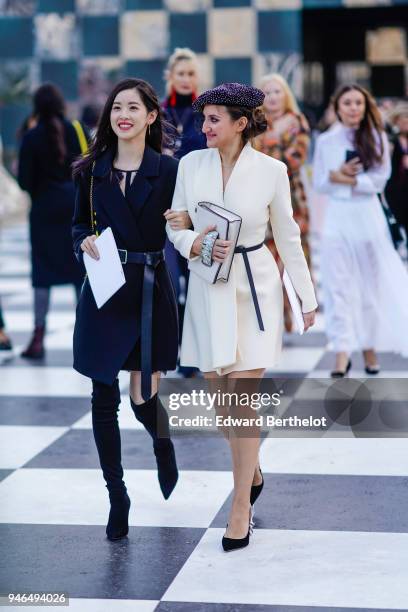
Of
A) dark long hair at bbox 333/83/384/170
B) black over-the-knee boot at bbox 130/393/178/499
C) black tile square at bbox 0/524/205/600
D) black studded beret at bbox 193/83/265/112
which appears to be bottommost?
black tile square at bbox 0/524/205/600

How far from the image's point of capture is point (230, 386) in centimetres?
342

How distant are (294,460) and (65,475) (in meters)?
0.78

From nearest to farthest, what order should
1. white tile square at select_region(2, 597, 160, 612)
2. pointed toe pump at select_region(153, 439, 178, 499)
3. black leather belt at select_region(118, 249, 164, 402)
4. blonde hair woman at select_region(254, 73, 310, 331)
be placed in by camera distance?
white tile square at select_region(2, 597, 160, 612) → black leather belt at select_region(118, 249, 164, 402) → pointed toe pump at select_region(153, 439, 178, 499) → blonde hair woman at select_region(254, 73, 310, 331)

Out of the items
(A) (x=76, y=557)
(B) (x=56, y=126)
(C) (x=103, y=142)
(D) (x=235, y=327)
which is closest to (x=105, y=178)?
(C) (x=103, y=142)

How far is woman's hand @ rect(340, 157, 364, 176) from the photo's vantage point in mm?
5602

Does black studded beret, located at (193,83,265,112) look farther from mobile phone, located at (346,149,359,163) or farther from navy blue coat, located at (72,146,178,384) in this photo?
mobile phone, located at (346,149,359,163)

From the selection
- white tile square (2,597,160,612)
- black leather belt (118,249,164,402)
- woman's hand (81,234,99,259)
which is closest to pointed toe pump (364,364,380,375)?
black leather belt (118,249,164,402)

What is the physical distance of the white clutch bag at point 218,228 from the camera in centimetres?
326

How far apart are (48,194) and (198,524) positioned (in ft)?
10.8

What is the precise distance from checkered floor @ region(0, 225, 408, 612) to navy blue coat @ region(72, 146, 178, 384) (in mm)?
486

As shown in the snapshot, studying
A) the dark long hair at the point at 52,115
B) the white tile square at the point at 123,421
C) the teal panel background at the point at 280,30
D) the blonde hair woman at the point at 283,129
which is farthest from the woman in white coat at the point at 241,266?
the teal panel background at the point at 280,30

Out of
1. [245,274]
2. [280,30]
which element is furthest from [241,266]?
[280,30]

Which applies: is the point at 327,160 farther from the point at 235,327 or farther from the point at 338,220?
the point at 235,327

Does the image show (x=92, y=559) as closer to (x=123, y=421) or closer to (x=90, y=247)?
(x=90, y=247)
